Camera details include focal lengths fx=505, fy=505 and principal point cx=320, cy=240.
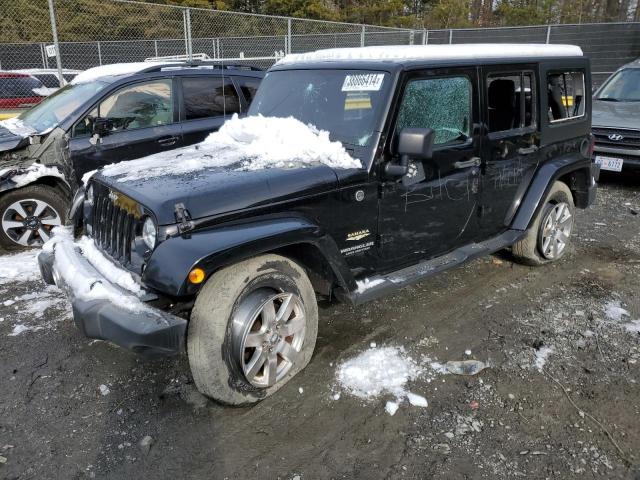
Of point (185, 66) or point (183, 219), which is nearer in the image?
point (183, 219)

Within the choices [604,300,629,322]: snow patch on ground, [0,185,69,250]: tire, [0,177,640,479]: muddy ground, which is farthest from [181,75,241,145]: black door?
[604,300,629,322]: snow patch on ground

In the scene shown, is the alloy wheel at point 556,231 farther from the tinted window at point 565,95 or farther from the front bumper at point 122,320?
the front bumper at point 122,320

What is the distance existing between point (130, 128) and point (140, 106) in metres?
0.31

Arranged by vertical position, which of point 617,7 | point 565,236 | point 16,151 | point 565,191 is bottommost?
point 565,236

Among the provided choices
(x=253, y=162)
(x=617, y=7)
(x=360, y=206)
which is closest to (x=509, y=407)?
(x=360, y=206)

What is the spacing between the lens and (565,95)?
4883 mm

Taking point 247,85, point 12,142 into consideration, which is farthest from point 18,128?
point 247,85

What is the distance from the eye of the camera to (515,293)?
14.9 ft

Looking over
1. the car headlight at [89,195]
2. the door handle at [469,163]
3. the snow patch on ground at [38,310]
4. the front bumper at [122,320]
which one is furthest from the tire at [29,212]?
the door handle at [469,163]

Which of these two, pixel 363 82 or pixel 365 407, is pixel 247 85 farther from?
pixel 365 407

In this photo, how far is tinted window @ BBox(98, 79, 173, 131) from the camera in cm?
572

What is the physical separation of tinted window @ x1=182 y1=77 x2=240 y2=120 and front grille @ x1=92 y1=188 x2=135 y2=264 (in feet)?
10.2

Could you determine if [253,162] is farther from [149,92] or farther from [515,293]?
[149,92]

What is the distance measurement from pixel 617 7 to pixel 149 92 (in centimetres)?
2951
